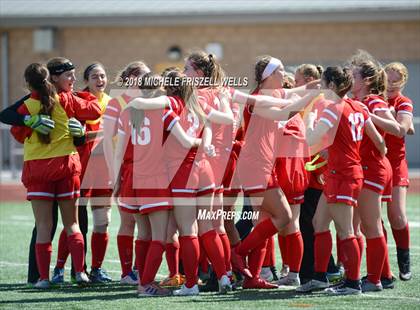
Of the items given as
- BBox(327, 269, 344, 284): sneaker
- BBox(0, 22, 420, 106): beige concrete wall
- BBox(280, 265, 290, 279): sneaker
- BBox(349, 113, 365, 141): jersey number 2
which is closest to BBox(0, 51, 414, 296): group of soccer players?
BBox(349, 113, 365, 141): jersey number 2

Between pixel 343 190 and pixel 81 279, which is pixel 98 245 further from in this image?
pixel 343 190

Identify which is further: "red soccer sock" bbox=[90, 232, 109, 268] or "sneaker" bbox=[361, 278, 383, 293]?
"red soccer sock" bbox=[90, 232, 109, 268]

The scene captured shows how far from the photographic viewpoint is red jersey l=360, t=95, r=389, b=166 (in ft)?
25.6

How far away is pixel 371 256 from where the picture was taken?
7.74 metres

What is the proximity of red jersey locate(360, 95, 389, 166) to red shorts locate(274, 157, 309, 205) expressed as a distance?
57cm

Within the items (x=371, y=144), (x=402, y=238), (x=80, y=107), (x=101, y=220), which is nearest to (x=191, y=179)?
(x=80, y=107)

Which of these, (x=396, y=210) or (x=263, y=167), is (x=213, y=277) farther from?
(x=396, y=210)

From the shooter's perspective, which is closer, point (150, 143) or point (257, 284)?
point (150, 143)

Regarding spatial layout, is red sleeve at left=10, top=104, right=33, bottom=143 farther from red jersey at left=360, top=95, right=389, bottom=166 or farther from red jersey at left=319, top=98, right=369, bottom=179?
red jersey at left=360, top=95, right=389, bottom=166

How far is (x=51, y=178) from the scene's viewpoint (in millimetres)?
8133

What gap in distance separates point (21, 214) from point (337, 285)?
8.04 metres

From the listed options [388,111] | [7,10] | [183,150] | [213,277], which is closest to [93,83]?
[183,150]

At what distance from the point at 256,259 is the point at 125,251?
126cm

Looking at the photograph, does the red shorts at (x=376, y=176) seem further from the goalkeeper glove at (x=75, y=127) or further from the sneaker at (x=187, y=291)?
the goalkeeper glove at (x=75, y=127)
